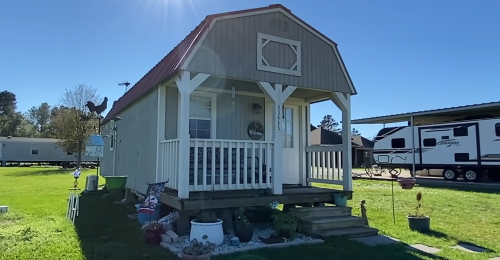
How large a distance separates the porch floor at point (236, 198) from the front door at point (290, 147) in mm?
1562

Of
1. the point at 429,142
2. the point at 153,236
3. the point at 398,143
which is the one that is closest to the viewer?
the point at 153,236

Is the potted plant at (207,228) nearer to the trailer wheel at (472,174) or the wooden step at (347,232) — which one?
the wooden step at (347,232)

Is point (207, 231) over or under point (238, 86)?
under

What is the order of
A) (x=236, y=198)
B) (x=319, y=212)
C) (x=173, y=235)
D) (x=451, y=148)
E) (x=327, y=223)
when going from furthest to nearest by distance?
(x=451, y=148) < (x=319, y=212) < (x=327, y=223) < (x=236, y=198) < (x=173, y=235)

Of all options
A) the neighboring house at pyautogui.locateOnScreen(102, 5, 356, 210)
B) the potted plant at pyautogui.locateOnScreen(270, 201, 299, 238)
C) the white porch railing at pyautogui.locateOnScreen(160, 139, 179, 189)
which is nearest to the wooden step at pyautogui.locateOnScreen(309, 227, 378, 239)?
the potted plant at pyautogui.locateOnScreen(270, 201, 299, 238)

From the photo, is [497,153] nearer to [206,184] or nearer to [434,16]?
[434,16]

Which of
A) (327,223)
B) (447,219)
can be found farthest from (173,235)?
(447,219)

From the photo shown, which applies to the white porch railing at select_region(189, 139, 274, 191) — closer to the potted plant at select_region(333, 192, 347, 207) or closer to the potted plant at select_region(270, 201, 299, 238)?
the potted plant at select_region(270, 201, 299, 238)

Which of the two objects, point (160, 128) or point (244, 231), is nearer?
point (244, 231)

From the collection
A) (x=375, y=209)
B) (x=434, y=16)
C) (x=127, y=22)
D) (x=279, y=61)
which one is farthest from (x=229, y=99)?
(x=434, y=16)

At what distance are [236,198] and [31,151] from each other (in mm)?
37711

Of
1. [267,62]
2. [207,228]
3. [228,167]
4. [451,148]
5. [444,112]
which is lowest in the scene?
[207,228]

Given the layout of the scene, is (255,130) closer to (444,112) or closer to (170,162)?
(170,162)

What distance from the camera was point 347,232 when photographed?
5980mm
